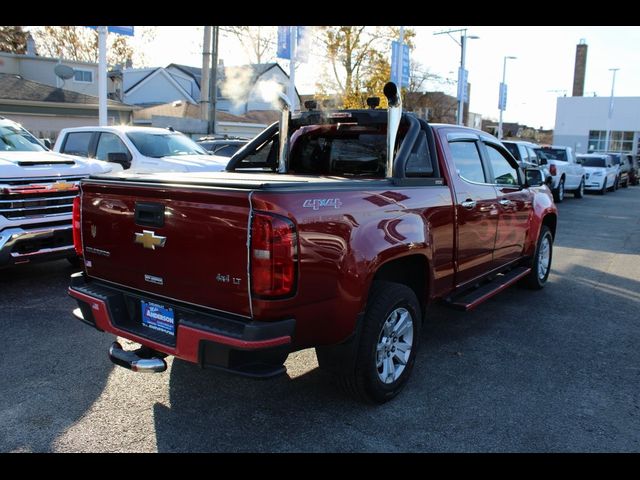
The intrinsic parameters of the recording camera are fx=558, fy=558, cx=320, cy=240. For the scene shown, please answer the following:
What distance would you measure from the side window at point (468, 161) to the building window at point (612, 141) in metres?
47.4

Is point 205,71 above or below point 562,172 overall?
above

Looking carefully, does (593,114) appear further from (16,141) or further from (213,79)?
(16,141)

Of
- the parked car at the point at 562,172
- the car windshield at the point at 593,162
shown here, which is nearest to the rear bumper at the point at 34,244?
the parked car at the point at 562,172

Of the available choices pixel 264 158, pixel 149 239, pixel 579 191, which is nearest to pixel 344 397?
pixel 149 239

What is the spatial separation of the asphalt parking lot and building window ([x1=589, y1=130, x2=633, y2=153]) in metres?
47.9

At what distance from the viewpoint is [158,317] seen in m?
3.33

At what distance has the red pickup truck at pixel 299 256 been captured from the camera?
2910 mm

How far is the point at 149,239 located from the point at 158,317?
1.54 feet

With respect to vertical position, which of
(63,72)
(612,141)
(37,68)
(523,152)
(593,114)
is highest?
(593,114)

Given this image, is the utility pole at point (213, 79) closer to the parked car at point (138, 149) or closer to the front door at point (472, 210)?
the parked car at point (138, 149)

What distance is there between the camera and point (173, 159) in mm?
9500

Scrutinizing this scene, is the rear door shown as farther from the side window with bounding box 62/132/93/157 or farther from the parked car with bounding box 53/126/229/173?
the side window with bounding box 62/132/93/157

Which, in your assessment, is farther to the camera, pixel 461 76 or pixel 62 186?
pixel 461 76
